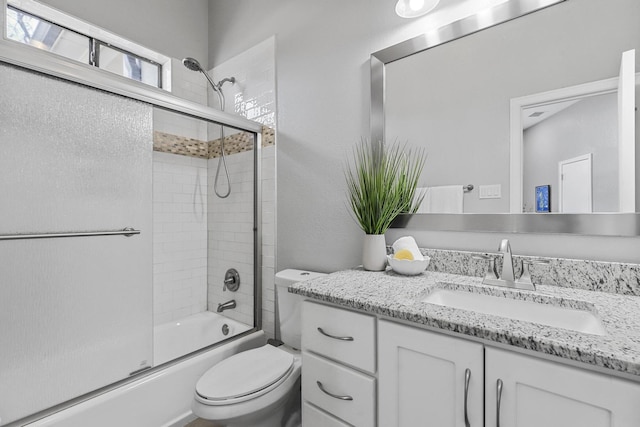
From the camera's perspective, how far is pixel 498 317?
750 mm

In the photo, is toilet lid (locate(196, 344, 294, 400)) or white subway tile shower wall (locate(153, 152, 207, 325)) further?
white subway tile shower wall (locate(153, 152, 207, 325))

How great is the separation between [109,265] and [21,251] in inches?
12.4

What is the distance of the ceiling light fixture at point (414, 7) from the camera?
51.3 inches

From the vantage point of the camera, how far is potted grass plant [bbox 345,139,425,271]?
4.27 ft

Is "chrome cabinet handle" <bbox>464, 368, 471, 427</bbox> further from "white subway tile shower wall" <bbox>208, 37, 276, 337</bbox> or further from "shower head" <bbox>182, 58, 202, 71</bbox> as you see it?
"shower head" <bbox>182, 58, 202, 71</bbox>

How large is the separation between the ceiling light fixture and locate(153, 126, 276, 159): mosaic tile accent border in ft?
3.35

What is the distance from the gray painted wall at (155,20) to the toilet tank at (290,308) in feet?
6.50

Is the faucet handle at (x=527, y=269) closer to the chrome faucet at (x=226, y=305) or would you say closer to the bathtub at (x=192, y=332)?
the bathtub at (x=192, y=332)

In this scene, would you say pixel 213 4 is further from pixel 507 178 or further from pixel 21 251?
pixel 507 178

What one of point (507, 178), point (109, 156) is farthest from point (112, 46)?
point (507, 178)

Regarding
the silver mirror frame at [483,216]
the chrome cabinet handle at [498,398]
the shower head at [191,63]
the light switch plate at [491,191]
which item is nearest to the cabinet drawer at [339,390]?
the chrome cabinet handle at [498,398]

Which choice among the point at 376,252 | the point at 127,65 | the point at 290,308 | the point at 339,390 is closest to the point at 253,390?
the point at 339,390

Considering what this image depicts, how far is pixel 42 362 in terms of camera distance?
124cm

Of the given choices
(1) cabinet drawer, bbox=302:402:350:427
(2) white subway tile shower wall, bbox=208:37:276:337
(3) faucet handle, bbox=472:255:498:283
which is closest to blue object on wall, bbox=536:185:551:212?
(3) faucet handle, bbox=472:255:498:283
